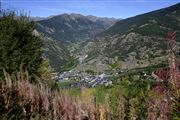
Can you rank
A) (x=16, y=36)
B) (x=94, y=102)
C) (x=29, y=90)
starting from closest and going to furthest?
(x=94, y=102) < (x=29, y=90) < (x=16, y=36)

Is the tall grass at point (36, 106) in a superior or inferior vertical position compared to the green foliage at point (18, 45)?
inferior

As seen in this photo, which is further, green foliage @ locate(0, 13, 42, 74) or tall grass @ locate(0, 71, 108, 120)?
green foliage @ locate(0, 13, 42, 74)

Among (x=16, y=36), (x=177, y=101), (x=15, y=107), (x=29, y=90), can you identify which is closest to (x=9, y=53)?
(x=16, y=36)

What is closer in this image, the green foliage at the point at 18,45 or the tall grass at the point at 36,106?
the tall grass at the point at 36,106

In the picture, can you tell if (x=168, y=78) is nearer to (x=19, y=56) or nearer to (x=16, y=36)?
(x=19, y=56)

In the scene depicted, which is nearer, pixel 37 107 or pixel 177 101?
pixel 177 101

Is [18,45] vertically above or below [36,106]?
above

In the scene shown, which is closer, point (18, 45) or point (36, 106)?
point (36, 106)

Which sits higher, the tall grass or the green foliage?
the green foliage
